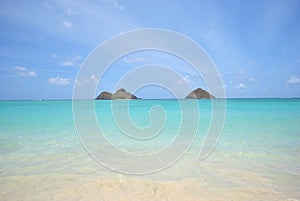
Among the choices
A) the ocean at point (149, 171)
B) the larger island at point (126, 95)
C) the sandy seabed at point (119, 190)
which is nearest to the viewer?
the sandy seabed at point (119, 190)

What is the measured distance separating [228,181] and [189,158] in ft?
6.59

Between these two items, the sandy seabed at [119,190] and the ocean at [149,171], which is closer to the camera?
the sandy seabed at [119,190]

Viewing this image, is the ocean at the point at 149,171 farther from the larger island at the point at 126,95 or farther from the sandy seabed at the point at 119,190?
the larger island at the point at 126,95

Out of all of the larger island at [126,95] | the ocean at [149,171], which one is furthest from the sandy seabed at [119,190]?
the larger island at [126,95]

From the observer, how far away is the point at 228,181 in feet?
16.0

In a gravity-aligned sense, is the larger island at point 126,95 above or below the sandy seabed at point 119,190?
above

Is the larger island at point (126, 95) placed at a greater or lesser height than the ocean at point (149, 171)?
greater

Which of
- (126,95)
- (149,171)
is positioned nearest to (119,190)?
(149,171)

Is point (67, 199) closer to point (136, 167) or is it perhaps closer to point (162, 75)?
point (136, 167)

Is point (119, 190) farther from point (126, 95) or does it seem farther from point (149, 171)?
point (126, 95)

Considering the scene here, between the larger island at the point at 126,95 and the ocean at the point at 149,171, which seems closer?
the ocean at the point at 149,171

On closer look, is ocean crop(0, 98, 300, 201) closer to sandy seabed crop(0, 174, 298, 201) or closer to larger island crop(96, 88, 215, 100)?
sandy seabed crop(0, 174, 298, 201)

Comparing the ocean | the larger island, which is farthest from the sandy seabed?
the larger island

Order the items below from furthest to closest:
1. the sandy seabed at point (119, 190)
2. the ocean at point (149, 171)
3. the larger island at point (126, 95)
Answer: the larger island at point (126, 95) < the ocean at point (149, 171) < the sandy seabed at point (119, 190)
